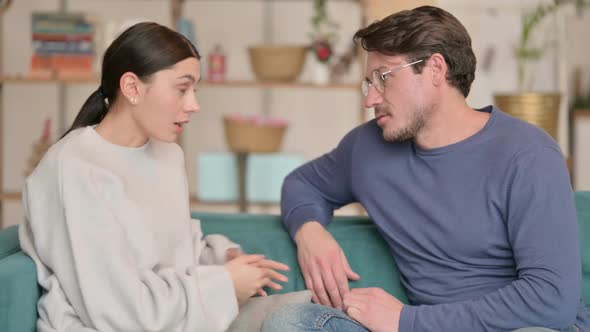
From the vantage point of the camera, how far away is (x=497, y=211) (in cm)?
194

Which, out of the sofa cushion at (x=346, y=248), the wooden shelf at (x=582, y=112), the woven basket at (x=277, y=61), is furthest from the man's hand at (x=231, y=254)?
the wooden shelf at (x=582, y=112)

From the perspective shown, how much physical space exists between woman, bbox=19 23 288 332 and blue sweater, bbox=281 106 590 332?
356mm

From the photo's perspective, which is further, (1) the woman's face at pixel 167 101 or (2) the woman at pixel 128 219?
(1) the woman's face at pixel 167 101

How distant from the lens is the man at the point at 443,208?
1.83 metres

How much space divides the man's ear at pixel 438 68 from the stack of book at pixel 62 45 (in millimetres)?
2427

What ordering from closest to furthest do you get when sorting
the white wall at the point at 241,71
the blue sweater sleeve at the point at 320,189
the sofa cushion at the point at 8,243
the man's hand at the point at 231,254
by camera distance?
the sofa cushion at the point at 8,243, the man's hand at the point at 231,254, the blue sweater sleeve at the point at 320,189, the white wall at the point at 241,71

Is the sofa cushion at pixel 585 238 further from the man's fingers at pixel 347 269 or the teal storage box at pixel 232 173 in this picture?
the teal storage box at pixel 232 173

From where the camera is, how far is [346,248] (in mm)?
2258

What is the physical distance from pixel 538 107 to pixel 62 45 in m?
2.30

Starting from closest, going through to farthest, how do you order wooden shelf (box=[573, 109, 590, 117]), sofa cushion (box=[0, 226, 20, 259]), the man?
the man → sofa cushion (box=[0, 226, 20, 259]) → wooden shelf (box=[573, 109, 590, 117])

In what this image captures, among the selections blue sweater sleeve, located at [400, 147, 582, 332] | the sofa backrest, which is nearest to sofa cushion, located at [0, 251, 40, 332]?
the sofa backrest

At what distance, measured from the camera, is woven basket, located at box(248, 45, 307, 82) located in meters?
4.14

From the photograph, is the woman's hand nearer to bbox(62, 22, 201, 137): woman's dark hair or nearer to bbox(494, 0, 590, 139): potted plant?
bbox(62, 22, 201, 137): woman's dark hair

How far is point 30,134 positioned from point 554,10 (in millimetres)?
A: 2995
